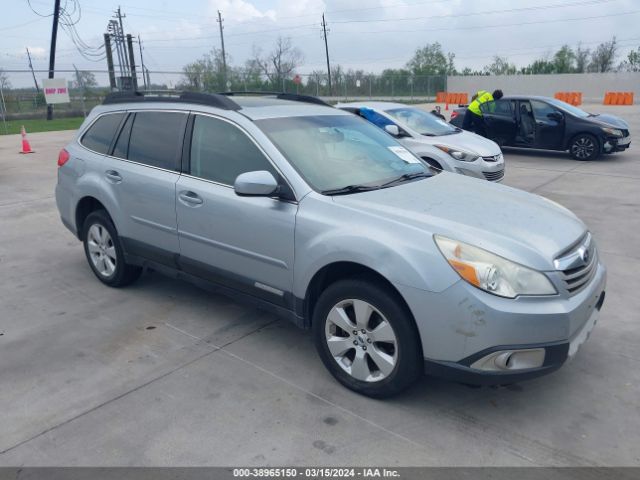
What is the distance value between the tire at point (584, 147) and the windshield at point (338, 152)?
929cm

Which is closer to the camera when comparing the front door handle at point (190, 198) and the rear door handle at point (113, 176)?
Answer: the front door handle at point (190, 198)

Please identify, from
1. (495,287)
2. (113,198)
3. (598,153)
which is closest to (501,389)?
(495,287)

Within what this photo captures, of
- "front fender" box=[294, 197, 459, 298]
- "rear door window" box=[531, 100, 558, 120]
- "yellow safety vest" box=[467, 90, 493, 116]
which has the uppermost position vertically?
"yellow safety vest" box=[467, 90, 493, 116]

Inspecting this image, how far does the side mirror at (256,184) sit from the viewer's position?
10.9 ft

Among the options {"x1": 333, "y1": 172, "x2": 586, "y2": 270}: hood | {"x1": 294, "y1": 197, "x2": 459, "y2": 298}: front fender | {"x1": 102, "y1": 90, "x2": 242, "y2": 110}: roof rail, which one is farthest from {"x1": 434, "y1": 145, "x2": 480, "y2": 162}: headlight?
{"x1": 294, "y1": 197, "x2": 459, "y2": 298}: front fender

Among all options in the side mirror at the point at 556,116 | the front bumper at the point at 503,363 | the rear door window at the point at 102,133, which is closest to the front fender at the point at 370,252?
the front bumper at the point at 503,363

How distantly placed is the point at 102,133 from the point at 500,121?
10.3 m

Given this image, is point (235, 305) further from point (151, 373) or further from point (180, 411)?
point (180, 411)

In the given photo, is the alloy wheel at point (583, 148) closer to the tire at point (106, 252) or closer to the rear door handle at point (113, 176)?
the tire at point (106, 252)

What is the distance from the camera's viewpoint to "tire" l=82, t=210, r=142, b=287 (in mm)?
4812

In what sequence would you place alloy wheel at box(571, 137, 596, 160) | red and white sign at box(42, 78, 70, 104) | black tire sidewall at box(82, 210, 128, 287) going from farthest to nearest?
red and white sign at box(42, 78, 70, 104) < alloy wheel at box(571, 137, 596, 160) < black tire sidewall at box(82, 210, 128, 287)

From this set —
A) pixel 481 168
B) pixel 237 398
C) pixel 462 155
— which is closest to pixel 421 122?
pixel 462 155

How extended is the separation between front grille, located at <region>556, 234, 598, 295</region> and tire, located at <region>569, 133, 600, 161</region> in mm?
9814

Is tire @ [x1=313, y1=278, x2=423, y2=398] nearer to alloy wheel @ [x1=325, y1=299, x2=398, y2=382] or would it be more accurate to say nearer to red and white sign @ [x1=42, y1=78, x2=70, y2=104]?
alloy wheel @ [x1=325, y1=299, x2=398, y2=382]
